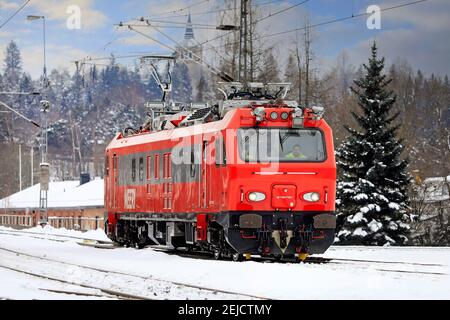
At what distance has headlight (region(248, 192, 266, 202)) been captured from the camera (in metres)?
20.0

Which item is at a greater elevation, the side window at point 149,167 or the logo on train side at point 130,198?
the side window at point 149,167

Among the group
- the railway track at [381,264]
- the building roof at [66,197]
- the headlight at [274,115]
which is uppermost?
the headlight at [274,115]

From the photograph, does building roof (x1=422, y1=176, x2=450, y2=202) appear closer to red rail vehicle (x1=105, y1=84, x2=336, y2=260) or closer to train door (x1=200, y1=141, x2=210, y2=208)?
red rail vehicle (x1=105, y1=84, x2=336, y2=260)

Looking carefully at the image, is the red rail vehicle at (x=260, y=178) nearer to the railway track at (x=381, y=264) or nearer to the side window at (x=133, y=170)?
the railway track at (x=381, y=264)

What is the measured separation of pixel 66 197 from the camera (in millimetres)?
84000

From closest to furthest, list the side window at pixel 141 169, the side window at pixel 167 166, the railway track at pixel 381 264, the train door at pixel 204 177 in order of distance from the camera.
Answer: the railway track at pixel 381 264
the train door at pixel 204 177
the side window at pixel 167 166
the side window at pixel 141 169

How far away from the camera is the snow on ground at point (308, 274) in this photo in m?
14.0

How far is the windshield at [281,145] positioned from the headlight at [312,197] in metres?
0.75

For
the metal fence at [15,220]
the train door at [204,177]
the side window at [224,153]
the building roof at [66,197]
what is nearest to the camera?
the side window at [224,153]

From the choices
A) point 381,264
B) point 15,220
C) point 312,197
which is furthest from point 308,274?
point 15,220

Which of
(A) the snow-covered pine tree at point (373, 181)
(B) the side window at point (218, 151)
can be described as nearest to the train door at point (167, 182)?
(B) the side window at point (218, 151)

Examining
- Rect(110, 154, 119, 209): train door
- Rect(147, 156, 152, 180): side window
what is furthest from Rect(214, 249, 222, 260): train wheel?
Rect(110, 154, 119, 209): train door

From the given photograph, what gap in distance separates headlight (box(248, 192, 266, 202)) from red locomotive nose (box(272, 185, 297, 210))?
0.81ft

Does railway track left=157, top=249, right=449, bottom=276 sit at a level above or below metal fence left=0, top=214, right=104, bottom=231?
above
